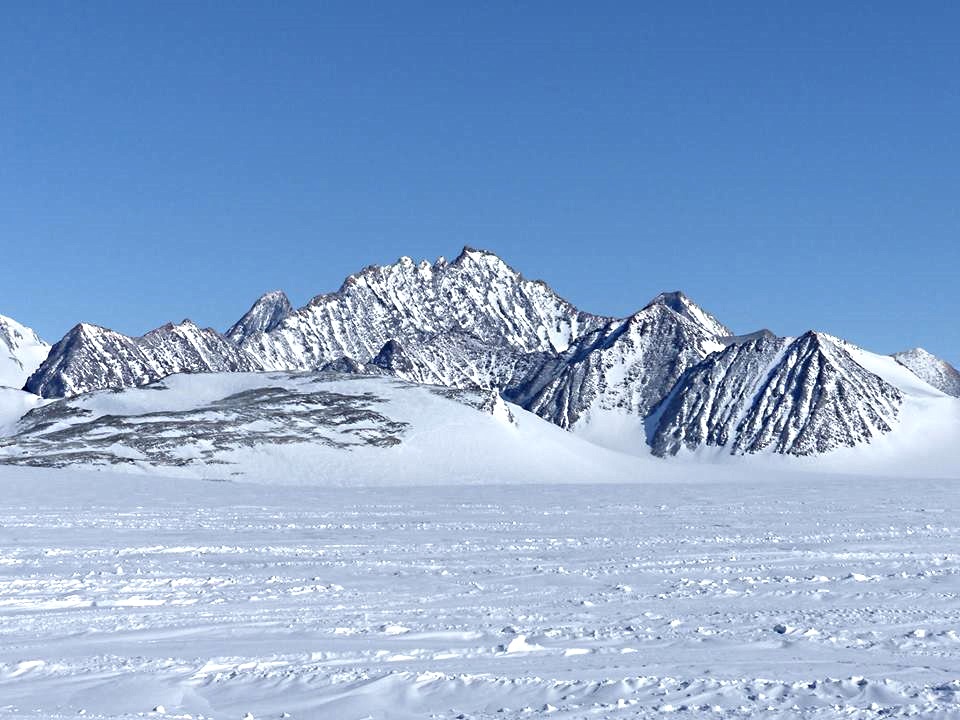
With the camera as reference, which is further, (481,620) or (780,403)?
(780,403)

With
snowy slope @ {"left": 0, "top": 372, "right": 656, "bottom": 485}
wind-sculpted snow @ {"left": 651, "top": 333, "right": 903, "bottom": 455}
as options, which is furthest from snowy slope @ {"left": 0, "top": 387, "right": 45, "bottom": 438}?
wind-sculpted snow @ {"left": 651, "top": 333, "right": 903, "bottom": 455}

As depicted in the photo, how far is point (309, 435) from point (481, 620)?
95993 mm

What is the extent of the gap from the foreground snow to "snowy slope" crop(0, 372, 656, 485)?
62.2m

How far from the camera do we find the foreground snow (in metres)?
14.6

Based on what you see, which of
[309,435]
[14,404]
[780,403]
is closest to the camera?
[309,435]

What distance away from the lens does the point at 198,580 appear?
25281 mm

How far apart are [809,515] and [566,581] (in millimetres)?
24201

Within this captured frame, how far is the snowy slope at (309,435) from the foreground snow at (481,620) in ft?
204

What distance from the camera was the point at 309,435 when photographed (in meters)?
114

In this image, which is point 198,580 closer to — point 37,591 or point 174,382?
point 37,591

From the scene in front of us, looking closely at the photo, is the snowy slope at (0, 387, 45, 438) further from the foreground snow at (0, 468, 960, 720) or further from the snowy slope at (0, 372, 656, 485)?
the foreground snow at (0, 468, 960, 720)

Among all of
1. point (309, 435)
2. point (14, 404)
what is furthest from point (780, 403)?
point (14, 404)

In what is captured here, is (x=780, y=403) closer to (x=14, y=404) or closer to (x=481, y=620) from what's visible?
(x=14, y=404)

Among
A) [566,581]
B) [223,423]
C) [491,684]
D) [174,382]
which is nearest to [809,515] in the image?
[566,581]
